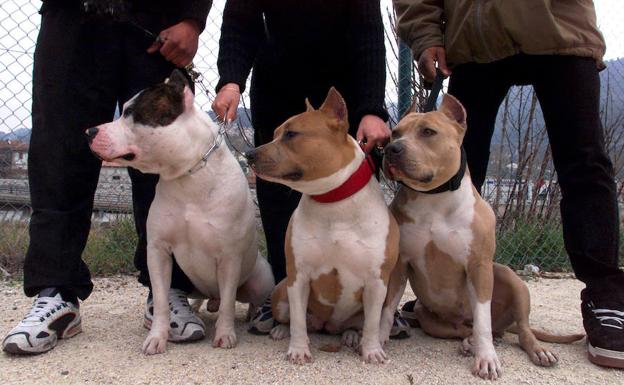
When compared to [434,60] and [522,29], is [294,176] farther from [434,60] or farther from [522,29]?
[522,29]

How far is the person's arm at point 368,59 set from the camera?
294cm

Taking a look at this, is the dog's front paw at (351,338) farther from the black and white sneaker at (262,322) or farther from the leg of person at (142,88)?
the leg of person at (142,88)

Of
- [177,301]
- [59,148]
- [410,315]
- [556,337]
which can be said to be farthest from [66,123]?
[556,337]

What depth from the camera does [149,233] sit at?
2.76 m

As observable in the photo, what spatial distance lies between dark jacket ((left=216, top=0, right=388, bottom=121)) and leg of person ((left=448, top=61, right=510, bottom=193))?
454 mm

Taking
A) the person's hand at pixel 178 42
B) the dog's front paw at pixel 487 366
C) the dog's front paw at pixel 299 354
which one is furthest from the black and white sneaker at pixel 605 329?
the person's hand at pixel 178 42

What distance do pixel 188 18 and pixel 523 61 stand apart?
5.84ft

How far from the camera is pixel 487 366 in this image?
242 centimetres

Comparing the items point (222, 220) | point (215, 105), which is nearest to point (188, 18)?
point (215, 105)

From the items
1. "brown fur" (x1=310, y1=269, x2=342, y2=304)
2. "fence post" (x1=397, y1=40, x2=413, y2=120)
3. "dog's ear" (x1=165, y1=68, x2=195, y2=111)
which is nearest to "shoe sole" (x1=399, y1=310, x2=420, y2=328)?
"brown fur" (x1=310, y1=269, x2=342, y2=304)

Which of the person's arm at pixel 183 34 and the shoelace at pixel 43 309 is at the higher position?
the person's arm at pixel 183 34

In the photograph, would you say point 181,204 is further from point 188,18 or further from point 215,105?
point 188,18

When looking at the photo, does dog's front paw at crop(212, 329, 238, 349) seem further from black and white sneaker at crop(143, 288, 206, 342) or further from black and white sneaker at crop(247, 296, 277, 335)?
black and white sneaker at crop(247, 296, 277, 335)

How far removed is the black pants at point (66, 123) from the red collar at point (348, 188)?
3.94 ft
